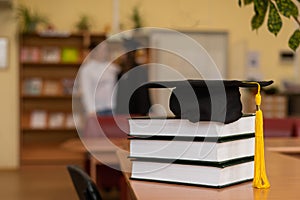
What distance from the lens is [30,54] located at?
8.38 metres

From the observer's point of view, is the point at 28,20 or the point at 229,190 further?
the point at 28,20

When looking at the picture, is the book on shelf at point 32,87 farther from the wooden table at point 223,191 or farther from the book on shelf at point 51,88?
the wooden table at point 223,191

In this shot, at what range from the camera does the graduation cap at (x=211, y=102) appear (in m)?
1.31

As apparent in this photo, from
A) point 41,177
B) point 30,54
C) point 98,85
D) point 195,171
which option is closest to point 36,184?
point 41,177

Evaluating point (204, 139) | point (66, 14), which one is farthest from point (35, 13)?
point (204, 139)

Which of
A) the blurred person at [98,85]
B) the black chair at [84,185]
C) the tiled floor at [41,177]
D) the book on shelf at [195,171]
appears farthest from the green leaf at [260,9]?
the blurred person at [98,85]

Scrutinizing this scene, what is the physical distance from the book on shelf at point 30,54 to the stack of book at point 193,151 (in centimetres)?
718

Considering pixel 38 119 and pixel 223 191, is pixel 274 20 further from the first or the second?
pixel 38 119

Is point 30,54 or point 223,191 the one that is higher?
point 30,54

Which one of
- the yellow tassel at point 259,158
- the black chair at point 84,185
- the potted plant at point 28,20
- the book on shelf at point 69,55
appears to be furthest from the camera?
the book on shelf at point 69,55

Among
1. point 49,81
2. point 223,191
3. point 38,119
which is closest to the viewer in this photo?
point 223,191

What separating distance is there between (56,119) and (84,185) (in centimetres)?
699

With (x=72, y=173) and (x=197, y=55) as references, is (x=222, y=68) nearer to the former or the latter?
(x=197, y=55)

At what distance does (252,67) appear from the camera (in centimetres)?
930
